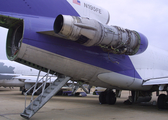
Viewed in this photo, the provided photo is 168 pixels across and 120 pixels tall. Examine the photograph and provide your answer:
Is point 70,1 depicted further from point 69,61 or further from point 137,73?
point 137,73

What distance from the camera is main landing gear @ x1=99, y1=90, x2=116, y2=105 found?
39.9 ft

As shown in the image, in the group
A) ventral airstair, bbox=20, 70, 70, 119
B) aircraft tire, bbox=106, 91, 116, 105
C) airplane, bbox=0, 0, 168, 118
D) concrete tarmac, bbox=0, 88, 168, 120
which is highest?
airplane, bbox=0, 0, 168, 118

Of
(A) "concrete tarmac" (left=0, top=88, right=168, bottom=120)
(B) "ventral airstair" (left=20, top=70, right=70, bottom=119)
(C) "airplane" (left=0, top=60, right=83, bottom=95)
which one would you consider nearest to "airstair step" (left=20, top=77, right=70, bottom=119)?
(B) "ventral airstair" (left=20, top=70, right=70, bottom=119)

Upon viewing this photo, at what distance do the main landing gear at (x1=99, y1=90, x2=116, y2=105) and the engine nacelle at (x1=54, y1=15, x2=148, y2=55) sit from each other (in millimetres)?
5193

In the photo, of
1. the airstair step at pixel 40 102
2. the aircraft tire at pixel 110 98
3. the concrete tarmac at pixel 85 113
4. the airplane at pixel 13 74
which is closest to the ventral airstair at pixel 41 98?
the airstair step at pixel 40 102

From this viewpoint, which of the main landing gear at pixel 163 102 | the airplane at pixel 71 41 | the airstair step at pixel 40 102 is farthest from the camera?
the main landing gear at pixel 163 102

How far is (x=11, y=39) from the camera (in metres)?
7.18

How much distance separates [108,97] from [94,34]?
7025mm

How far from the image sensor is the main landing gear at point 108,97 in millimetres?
12158

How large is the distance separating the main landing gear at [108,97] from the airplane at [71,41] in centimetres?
280

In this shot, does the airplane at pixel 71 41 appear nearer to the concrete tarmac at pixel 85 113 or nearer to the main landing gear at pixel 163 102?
the main landing gear at pixel 163 102

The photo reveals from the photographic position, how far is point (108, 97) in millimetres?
12219

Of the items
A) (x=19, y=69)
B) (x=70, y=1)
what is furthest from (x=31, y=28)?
(x=19, y=69)

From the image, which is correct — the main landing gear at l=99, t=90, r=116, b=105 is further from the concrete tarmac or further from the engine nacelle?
the engine nacelle
